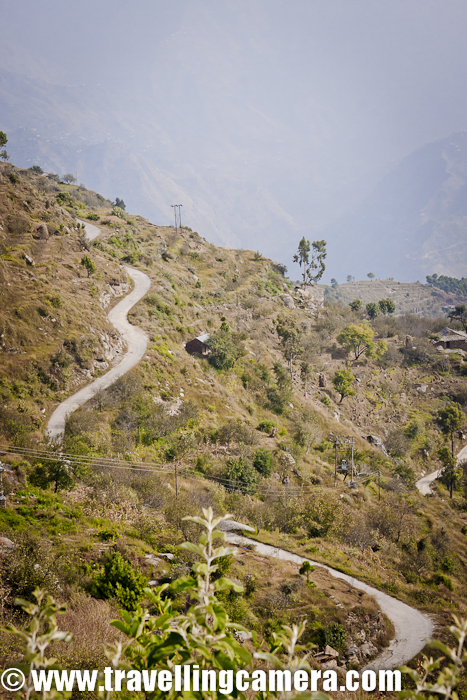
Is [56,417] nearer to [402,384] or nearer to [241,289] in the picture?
[241,289]

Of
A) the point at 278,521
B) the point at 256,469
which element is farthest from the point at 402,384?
the point at 278,521

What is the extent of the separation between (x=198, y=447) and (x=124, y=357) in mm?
12707

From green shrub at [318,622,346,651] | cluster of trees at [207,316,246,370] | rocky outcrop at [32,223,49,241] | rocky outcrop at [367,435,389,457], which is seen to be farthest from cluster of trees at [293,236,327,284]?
green shrub at [318,622,346,651]

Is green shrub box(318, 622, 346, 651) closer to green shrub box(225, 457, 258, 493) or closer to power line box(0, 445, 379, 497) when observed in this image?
power line box(0, 445, 379, 497)

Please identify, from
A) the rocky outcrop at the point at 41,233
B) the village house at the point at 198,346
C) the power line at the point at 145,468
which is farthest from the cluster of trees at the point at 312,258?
the power line at the point at 145,468

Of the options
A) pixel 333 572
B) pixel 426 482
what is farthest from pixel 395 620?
pixel 426 482

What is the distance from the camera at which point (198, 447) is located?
33.9 metres

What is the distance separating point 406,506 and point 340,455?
10.5 meters

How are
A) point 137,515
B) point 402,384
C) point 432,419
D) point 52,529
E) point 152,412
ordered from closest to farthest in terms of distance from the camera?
point 52,529 < point 137,515 < point 152,412 < point 432,419 < point 402,384

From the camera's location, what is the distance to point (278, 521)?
92.5ft

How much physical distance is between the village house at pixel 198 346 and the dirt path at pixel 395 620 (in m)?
27.8

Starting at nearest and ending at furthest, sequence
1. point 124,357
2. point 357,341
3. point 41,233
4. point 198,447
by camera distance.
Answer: point 198,447 < point 124,357 < point 41,233 < point 357,341

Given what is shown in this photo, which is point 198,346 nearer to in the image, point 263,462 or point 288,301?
point 263,462

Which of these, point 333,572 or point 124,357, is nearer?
point 333,572
